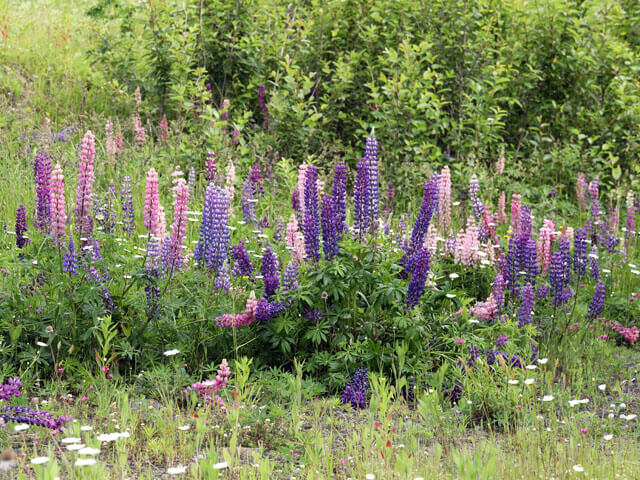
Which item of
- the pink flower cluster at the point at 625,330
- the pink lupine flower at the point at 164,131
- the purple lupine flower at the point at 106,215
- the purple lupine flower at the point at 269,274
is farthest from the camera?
the pink lupine flower at the point at 164,131

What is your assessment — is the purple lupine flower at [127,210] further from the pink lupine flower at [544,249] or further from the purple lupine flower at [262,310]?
the pink lupine flower at [544,249]

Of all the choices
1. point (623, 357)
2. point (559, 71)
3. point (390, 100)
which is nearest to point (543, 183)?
point (559, 71)

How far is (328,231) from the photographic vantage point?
453cm

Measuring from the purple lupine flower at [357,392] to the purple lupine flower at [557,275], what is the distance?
6.27ft

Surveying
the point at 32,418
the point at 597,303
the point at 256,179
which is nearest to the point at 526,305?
the point at 597,303

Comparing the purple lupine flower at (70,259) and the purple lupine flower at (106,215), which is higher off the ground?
the purple lupine flower at (106,215)

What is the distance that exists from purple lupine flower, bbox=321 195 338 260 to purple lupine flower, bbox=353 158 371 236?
196 millimetres

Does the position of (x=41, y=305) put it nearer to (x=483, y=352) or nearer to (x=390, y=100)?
(x=483, y=352)

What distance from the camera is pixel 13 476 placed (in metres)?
3.28

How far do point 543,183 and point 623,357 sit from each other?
4.10m

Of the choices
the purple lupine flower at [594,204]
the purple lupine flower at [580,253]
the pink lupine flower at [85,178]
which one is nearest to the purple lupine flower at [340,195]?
the pink lupine flower at [85,178]

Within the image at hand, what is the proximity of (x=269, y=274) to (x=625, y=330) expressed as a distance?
A: 2933 mm

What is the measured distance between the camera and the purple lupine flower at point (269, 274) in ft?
15.5

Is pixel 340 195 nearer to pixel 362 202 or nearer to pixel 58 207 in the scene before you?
pixel 362 202
